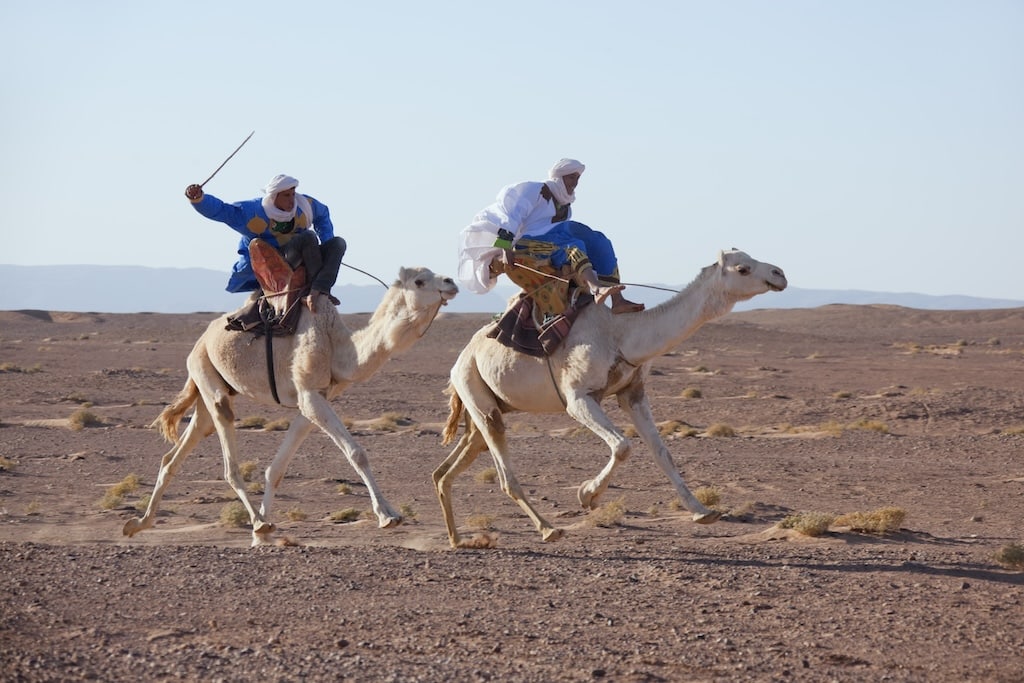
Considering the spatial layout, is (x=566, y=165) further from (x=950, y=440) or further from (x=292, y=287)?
(x=950, y=440)

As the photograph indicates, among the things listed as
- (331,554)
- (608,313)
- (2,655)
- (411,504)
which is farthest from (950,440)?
(2,655)

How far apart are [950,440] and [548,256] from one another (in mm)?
10568

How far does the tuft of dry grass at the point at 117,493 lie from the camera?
14.1m

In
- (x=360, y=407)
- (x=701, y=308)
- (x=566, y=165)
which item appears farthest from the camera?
(x=360, y=407)

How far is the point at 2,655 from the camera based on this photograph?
22.7 ft

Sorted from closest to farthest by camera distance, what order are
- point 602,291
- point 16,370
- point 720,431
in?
point 602,291 < point 720,431 < point 16,370

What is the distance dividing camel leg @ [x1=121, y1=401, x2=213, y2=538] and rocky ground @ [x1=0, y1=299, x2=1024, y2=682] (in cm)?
42

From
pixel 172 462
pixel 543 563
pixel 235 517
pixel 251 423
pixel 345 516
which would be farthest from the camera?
pixel 251 423

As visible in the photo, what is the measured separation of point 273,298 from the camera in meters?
11.4

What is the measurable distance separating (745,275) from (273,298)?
373cm

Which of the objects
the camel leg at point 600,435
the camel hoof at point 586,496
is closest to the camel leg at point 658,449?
the camel leg at point 600,435

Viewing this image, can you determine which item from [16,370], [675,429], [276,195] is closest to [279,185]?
[276,195]

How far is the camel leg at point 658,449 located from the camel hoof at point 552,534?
2.95ft

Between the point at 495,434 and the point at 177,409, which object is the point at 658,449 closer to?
the point at 495,434
